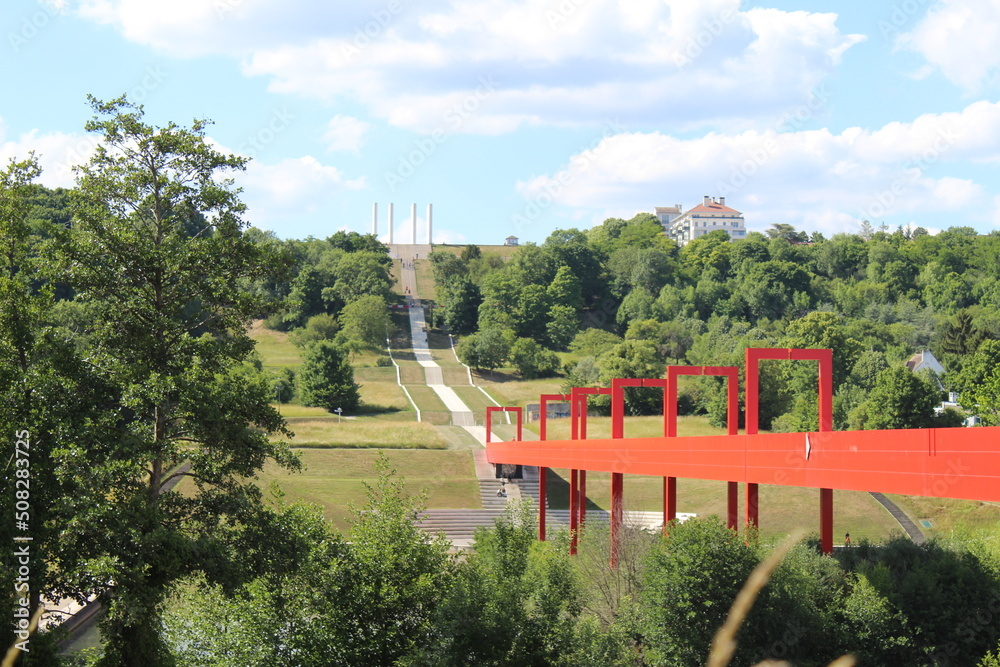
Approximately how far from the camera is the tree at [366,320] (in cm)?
8538

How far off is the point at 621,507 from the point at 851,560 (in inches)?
243

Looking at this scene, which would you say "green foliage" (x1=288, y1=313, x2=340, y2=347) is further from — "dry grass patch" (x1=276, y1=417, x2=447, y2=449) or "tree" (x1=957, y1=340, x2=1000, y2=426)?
"tree" (x1=957, y1=340, x2=1000, y2=426)

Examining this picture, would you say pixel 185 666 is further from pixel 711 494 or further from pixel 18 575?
pixel 711 494

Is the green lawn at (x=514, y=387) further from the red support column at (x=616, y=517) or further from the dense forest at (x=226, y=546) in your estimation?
the dense forest at (x=226, y=546)

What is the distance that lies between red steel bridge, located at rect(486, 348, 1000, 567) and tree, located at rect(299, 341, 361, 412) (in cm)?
3999

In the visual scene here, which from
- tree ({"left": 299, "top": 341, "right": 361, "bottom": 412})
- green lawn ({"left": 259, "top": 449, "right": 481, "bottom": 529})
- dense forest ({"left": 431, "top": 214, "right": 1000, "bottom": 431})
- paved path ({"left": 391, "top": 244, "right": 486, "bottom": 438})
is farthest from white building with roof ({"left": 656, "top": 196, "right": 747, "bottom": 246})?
green lawn ({"left": 259, "top": 449, "right": 481, "bottom": 529})

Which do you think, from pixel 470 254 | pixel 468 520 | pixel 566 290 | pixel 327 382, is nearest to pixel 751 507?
pixel 468 520

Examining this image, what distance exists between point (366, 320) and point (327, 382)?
2598cm

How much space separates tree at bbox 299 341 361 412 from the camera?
6031cm

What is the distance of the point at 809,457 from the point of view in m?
11.7

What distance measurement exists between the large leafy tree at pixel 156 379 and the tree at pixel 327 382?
4555 centimetres

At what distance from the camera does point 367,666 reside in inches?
559

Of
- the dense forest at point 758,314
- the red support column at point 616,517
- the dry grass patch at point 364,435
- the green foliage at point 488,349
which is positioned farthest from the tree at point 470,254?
the red support column at point 616,517

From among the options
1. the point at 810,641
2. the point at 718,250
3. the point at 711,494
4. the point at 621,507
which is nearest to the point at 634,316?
the point at 718,250
